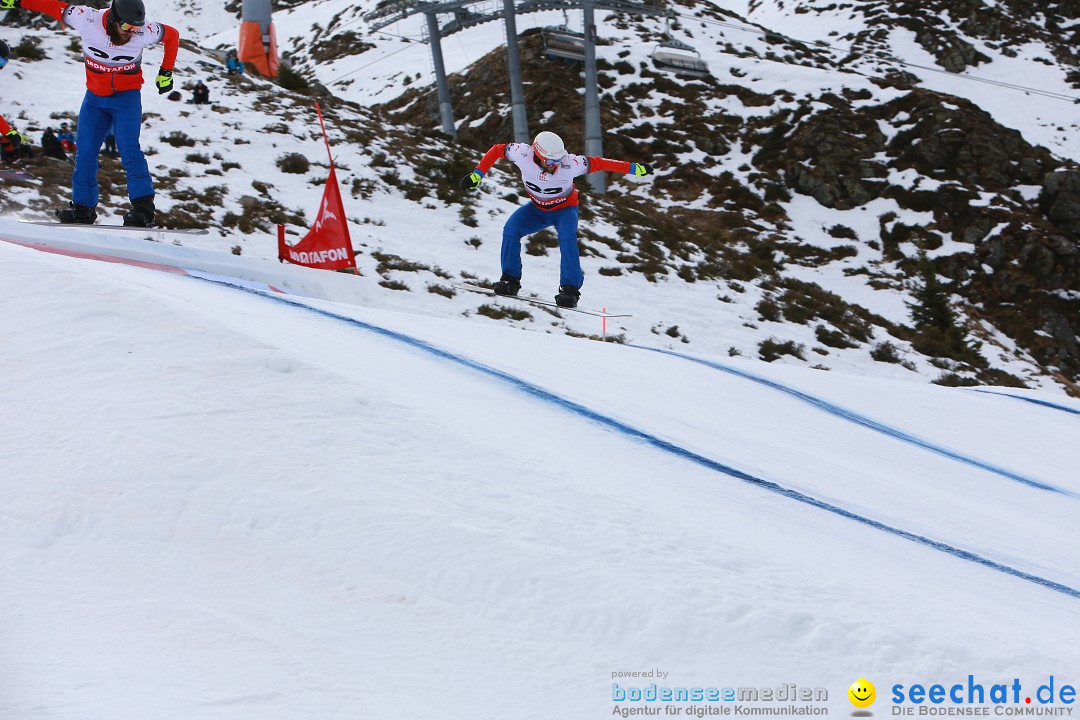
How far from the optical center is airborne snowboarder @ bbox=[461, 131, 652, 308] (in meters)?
7.77

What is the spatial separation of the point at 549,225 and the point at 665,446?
5.01m

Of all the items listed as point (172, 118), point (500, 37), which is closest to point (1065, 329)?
point (172, 118)

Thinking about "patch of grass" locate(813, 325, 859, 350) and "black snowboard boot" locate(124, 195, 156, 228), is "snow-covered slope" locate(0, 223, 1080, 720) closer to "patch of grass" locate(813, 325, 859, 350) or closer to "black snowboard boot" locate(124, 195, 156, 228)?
"black snowboard boot" locate(124, 195, 156, 228)

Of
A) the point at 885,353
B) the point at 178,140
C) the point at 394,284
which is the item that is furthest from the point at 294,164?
the point at 885,353

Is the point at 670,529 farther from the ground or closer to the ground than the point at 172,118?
closer to the ground

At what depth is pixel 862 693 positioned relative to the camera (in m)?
1.78

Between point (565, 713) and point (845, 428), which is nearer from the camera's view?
point (565, 713)

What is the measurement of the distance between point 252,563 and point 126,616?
11.8 inches

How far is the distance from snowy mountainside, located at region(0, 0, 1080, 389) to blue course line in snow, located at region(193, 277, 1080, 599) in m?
5.12

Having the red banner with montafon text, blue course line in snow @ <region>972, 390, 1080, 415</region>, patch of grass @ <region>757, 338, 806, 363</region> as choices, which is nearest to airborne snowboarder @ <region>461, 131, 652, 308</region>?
the red banner with montafon text

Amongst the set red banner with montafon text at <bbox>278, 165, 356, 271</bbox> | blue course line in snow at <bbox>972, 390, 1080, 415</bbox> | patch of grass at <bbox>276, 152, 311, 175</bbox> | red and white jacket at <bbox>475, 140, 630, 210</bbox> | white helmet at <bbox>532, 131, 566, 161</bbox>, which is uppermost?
patch of grass at <bbox>276, 152, 311, 175</bbox>

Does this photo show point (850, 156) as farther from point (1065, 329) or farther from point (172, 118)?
point (172, 118)

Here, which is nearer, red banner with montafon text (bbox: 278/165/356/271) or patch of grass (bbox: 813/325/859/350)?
red banner with montafon text (bbox: 278/165/356/271)

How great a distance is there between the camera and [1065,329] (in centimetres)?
2069
